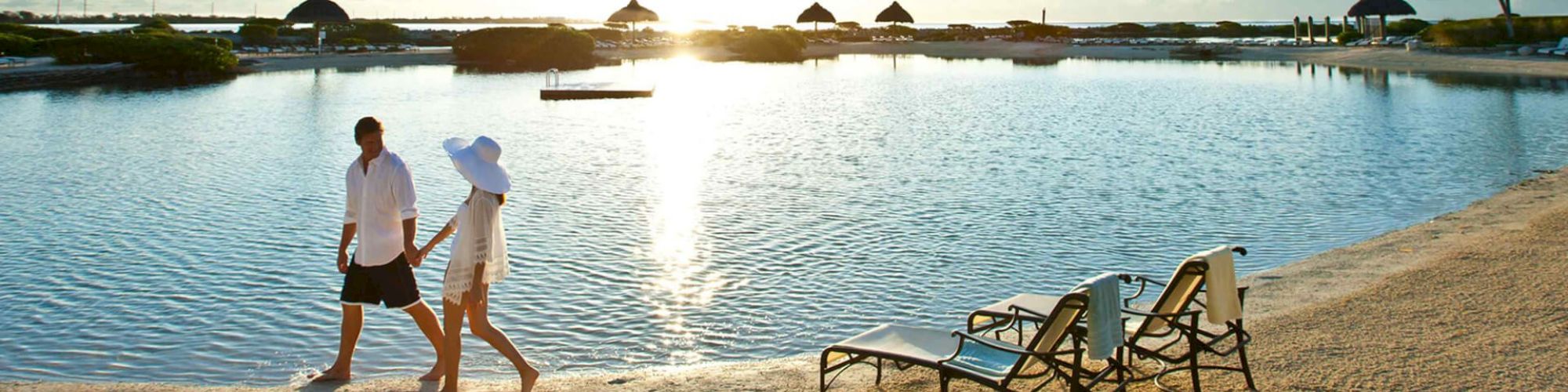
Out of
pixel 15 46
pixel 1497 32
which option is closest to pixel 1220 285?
pixel 15 46

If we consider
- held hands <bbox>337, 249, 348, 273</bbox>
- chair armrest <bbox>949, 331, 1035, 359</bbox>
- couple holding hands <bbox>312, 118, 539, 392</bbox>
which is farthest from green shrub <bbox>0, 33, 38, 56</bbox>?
chair armrest <bbox>949, 331, 1035, 359</bbox>

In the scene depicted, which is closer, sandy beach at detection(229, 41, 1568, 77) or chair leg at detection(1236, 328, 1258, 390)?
chair leg at detection(1236, 328, 1258, 390)

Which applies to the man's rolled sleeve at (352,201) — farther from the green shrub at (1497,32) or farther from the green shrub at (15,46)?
the green shrub at (1497,32)

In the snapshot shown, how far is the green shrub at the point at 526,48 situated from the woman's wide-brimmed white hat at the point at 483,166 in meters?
57.5

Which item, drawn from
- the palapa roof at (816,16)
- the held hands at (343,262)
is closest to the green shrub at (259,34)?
the palapa roof at (816,16)

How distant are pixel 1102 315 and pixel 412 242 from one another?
117 inches

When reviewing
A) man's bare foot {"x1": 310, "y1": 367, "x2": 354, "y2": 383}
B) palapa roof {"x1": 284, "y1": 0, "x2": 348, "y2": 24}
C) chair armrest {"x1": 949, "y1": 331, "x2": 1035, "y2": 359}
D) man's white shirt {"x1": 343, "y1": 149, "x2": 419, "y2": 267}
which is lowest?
man's bare foot {"x1": 310, "y1": 367, "x2": 354, "y2": 383}

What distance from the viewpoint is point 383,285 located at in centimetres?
591

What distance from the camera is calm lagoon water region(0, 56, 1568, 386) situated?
27.7 ft

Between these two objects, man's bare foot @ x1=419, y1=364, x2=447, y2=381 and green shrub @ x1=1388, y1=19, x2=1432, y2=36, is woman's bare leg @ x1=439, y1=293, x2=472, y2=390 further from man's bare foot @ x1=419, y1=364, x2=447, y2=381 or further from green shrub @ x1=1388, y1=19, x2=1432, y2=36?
green shrub @ x1=1388, y1=19, x2=1432, y2=36

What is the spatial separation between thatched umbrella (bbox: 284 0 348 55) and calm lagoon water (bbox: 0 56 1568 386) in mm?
31779

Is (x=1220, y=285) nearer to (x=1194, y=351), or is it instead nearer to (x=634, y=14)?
(x=1194, y=351)

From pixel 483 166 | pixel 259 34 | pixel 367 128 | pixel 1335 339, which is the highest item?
pixel 259 34

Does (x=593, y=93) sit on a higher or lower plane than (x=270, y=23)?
lower
